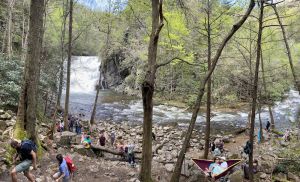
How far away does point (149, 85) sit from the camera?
7.93m

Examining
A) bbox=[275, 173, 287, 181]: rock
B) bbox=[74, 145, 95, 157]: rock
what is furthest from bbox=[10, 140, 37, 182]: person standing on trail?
bbox=[275, 173, 287, 181]: rock

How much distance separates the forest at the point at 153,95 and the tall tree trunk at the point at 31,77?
0.03 metres

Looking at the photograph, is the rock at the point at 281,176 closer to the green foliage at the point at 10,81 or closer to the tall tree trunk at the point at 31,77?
the tall tree trunk at the point at 31,77

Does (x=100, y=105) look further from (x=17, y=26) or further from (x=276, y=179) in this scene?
(x=276, y=179)

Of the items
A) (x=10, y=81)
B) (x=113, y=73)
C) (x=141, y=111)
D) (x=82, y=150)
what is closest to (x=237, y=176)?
(x=82, y=150)

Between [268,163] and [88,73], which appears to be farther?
[88,73]

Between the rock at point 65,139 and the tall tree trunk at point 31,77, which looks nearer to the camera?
the tall tree trunk at point 31,77

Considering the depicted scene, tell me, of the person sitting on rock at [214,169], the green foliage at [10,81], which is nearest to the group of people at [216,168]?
the person sitting on rock at [214,169]


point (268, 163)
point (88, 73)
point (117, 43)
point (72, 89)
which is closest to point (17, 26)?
point (117, 43)

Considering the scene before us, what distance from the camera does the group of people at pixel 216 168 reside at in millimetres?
10234

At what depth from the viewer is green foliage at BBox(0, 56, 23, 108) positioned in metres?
13.5

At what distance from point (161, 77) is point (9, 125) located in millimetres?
22657

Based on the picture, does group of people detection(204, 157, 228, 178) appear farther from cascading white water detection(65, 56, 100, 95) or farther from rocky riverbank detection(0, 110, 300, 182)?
cascading white water detection(65, 56, 100, 95)

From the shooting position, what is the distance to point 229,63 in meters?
23.8
